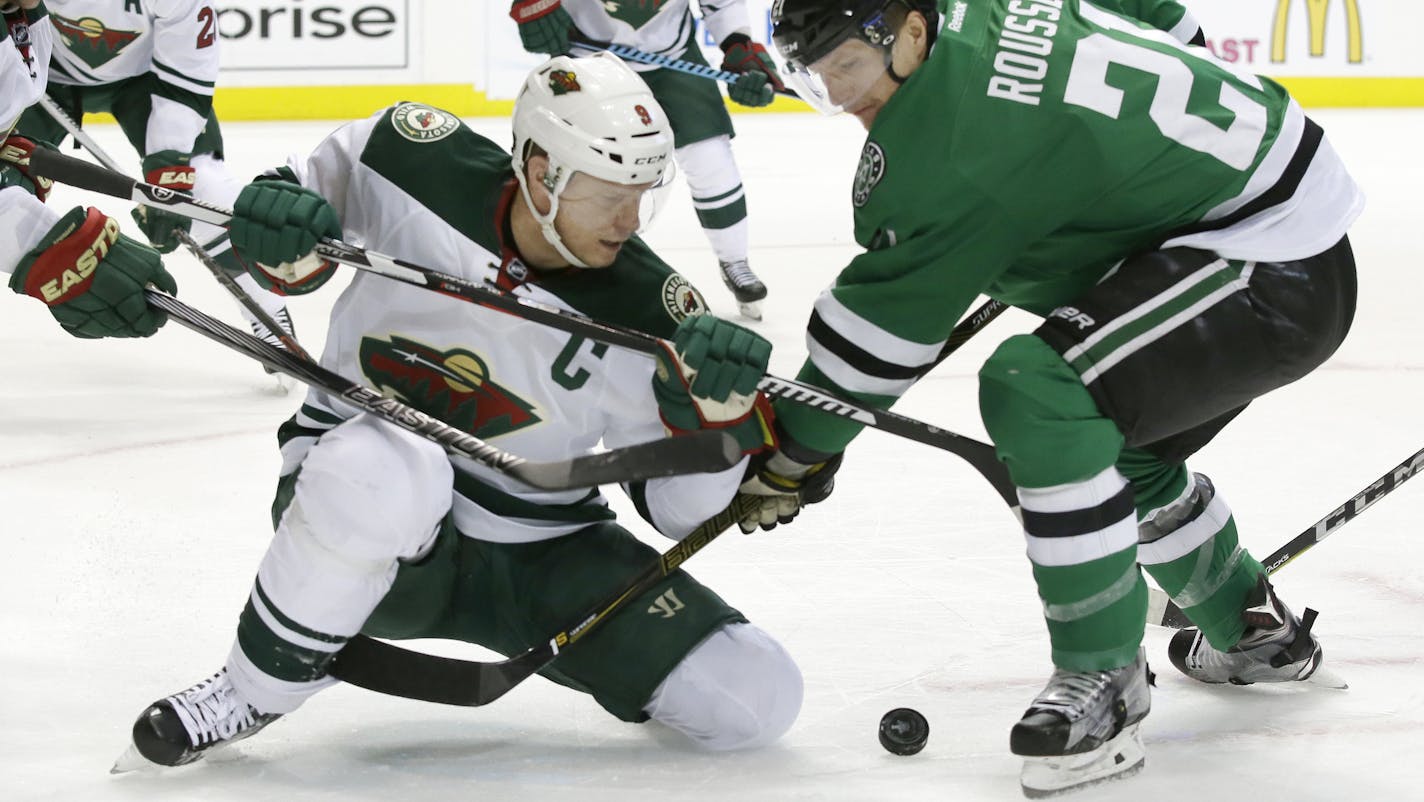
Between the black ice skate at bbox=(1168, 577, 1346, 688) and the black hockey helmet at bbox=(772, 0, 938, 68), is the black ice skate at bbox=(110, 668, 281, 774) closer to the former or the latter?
the black hockey helmet at bbox=(772, 0, 938, 68)

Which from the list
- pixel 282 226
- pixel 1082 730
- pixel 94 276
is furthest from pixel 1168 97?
pixel 94 276

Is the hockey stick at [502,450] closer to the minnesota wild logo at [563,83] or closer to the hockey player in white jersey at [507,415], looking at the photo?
the hockey player in white jersey at [507,415]

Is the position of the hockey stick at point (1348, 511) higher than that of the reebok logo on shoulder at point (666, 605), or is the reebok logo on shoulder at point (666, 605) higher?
the hockey stick at point (1348, 511)

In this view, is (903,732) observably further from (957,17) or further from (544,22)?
(544,22)

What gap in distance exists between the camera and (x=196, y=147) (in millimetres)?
4078

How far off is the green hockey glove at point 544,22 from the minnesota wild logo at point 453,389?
9.05 feet

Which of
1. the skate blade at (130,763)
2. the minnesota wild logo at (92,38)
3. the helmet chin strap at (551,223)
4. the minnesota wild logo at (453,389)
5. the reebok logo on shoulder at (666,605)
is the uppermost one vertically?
the helmet chin strap at (551,223)

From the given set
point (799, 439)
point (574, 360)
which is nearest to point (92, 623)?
point (574, 360)

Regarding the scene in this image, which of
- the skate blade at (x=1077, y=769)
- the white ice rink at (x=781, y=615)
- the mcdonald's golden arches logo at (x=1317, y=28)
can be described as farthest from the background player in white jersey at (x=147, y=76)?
the mcdonald's golden arches logo at (x=1317, y=28)

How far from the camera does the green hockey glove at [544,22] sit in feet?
15.8

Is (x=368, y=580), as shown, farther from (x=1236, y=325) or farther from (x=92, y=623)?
(x=1236, y=325)

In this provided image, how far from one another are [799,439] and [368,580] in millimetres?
534

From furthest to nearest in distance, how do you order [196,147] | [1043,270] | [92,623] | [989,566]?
1. [196,147]
2. [989,566]
3. [92,623]
4. [1043,270]

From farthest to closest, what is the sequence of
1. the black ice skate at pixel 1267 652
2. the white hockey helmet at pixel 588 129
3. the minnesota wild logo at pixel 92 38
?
the minnesota wild logo at pixel 92 38 < the black ice skate at pixel 1267 652 < the white hockey helmet at pixel 588 129
